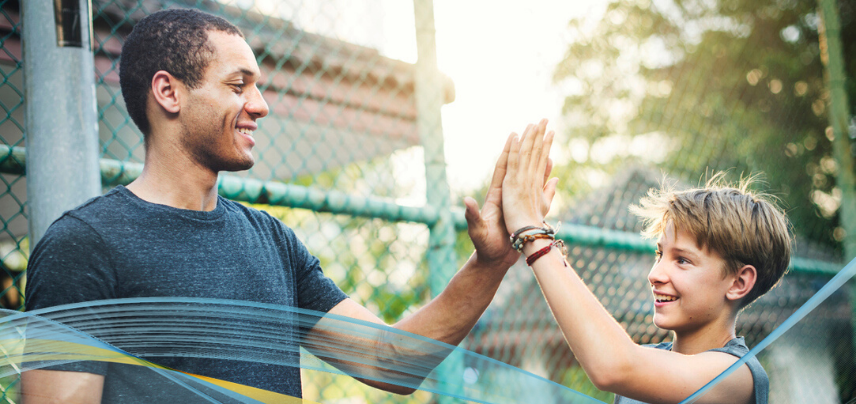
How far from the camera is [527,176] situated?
149 cm

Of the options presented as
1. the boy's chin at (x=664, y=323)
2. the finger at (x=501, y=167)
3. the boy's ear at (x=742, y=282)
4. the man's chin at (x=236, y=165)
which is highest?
the man's chin at (x=236, y=165)

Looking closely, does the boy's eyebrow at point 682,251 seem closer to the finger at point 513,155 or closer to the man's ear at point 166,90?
the finger at point 513,155

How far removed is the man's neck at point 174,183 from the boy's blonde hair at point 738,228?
1190mm

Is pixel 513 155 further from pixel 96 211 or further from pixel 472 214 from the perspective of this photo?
pixel 96 211

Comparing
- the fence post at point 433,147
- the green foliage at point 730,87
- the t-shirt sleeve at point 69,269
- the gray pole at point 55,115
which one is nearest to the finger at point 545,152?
the fence post at point 433,147

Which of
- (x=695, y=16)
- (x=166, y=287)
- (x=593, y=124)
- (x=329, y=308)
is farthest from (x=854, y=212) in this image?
(x=166, y=287)

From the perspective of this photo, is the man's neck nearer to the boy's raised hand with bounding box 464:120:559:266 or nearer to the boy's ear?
the boy's raised hand with bounding box 464:120:559:266

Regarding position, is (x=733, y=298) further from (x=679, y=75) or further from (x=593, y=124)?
(x=593, y=124)

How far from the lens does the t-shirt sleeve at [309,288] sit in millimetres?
1635

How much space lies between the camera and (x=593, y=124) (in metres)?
7.07

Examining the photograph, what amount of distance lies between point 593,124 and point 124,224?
6446 millimetres

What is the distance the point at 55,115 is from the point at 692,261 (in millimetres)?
1603

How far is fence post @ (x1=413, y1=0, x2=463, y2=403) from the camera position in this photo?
89.4 inches

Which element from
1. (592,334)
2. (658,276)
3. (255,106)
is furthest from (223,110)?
(658,276)
